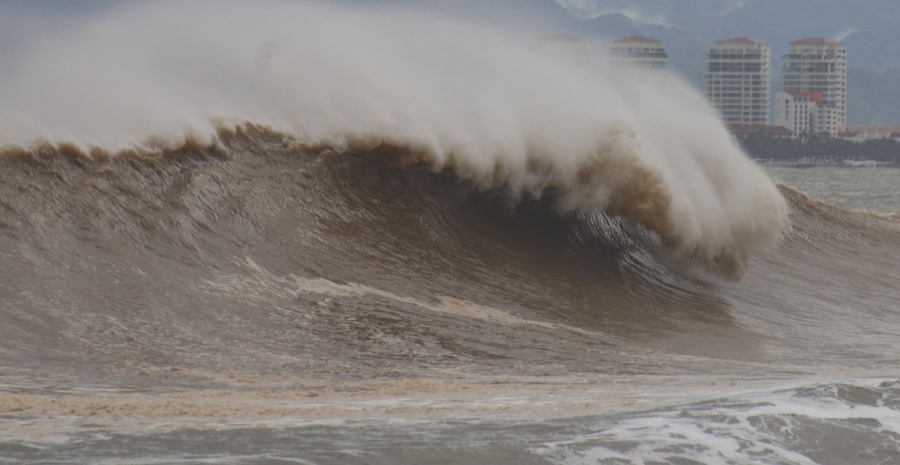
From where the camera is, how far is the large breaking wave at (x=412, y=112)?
1052 cm

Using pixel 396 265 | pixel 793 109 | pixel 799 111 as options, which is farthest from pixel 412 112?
pixel 799 111

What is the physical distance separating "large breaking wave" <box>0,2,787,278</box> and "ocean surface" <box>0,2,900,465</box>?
38 millimetres

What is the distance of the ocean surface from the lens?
5.23 metres

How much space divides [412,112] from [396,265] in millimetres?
2837

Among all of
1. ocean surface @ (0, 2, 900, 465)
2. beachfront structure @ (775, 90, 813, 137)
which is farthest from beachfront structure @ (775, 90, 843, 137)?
ocean surface @ (0, 2, 900, 465)

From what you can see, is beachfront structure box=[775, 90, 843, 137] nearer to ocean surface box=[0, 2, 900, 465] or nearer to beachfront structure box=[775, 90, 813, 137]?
beachfront structure box=[775, 90, 813, 137]

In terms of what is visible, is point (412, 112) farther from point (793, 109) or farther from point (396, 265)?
point (793, 109)

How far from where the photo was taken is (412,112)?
11.7m

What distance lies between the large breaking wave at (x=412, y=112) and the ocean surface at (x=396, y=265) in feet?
0.13

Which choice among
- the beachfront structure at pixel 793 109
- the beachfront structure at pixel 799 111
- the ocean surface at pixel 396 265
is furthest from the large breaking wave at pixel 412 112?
the beachfront structure at pixel 799 111

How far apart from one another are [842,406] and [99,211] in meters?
5.84

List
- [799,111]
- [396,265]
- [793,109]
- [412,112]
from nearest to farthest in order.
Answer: [396,265]
[412,112]
[793,109]
[799,111]

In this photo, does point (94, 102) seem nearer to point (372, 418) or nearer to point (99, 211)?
point (99, 211)

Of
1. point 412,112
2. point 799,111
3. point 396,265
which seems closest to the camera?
point 396,265
